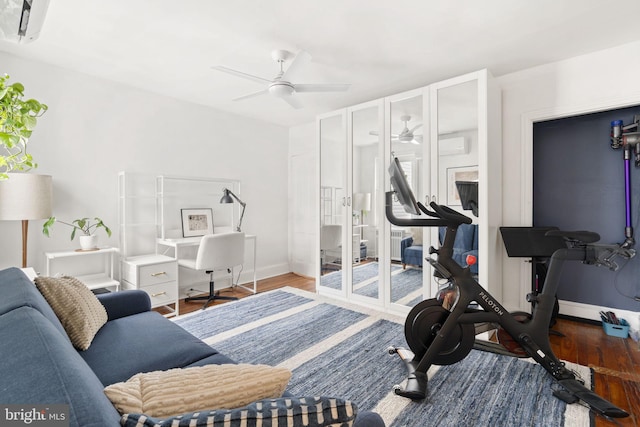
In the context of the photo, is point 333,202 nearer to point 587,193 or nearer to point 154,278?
point 154,278

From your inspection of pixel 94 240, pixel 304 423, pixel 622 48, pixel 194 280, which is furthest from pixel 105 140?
pixel 622 48

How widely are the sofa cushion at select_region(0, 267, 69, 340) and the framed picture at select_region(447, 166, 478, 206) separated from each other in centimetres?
297

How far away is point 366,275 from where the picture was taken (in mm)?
Answer: 3662

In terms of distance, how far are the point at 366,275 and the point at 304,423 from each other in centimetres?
312

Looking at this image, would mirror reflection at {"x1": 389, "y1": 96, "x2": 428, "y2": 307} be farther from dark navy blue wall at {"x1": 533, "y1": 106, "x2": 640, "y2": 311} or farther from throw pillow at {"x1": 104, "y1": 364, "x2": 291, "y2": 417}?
throw pillow at {"x1": 104, "y1": 364, "x2": 291, "y2": 417}

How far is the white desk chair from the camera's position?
3.36 meters

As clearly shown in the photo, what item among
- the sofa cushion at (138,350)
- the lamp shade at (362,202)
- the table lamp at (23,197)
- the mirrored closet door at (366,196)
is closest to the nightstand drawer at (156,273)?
the table lamp at (23,197)

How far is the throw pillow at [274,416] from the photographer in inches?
23.3

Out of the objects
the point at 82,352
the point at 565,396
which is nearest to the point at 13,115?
the point at 82,352

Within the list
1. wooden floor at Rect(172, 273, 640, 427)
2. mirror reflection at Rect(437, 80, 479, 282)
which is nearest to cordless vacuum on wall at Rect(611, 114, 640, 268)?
wooden floor at Rect(172, 273, 640, 427)

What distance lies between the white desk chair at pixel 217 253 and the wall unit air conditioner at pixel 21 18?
2.12m

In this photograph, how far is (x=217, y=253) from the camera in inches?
135

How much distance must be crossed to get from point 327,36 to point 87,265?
332cm

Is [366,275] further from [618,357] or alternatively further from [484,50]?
[484,50]
